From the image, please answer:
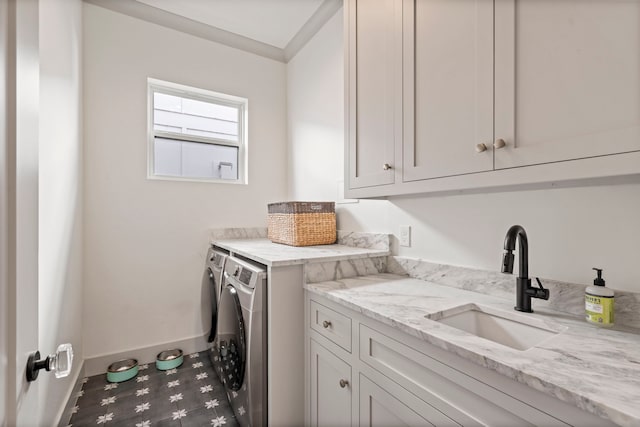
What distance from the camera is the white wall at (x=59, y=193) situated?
4.13 feet

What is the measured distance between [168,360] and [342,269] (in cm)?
165

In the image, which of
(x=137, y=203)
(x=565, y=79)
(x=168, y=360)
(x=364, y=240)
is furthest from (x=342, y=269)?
(x=137, y=203)

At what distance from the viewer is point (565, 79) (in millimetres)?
767

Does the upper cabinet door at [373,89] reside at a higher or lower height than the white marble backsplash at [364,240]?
higher

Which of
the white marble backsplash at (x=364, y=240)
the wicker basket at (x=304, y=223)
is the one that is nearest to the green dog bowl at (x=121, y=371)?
the wicker basket at (x=304, y=223)

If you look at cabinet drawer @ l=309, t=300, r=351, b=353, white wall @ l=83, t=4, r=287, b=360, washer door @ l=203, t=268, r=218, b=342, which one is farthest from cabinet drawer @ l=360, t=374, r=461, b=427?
white wall @ l=83, t=4, r=287, b=360

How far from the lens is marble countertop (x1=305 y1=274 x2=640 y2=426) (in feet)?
1.75

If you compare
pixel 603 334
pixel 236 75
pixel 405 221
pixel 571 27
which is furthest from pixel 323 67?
pixel 603 334

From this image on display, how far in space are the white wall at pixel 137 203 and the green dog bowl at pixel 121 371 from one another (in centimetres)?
12

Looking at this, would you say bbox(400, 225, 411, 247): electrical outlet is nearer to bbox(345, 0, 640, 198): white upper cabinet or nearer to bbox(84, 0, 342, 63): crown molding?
bbox(345, 0, 640, 198): white upper cabinet

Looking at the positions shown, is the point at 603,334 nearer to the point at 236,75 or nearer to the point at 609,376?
the point at 609,376

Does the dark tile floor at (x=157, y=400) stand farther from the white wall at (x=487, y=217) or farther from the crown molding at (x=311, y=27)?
the crown molding at (x=311, y=27)

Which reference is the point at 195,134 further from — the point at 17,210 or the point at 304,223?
the point at 17,210

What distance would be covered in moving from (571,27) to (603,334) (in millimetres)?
856
